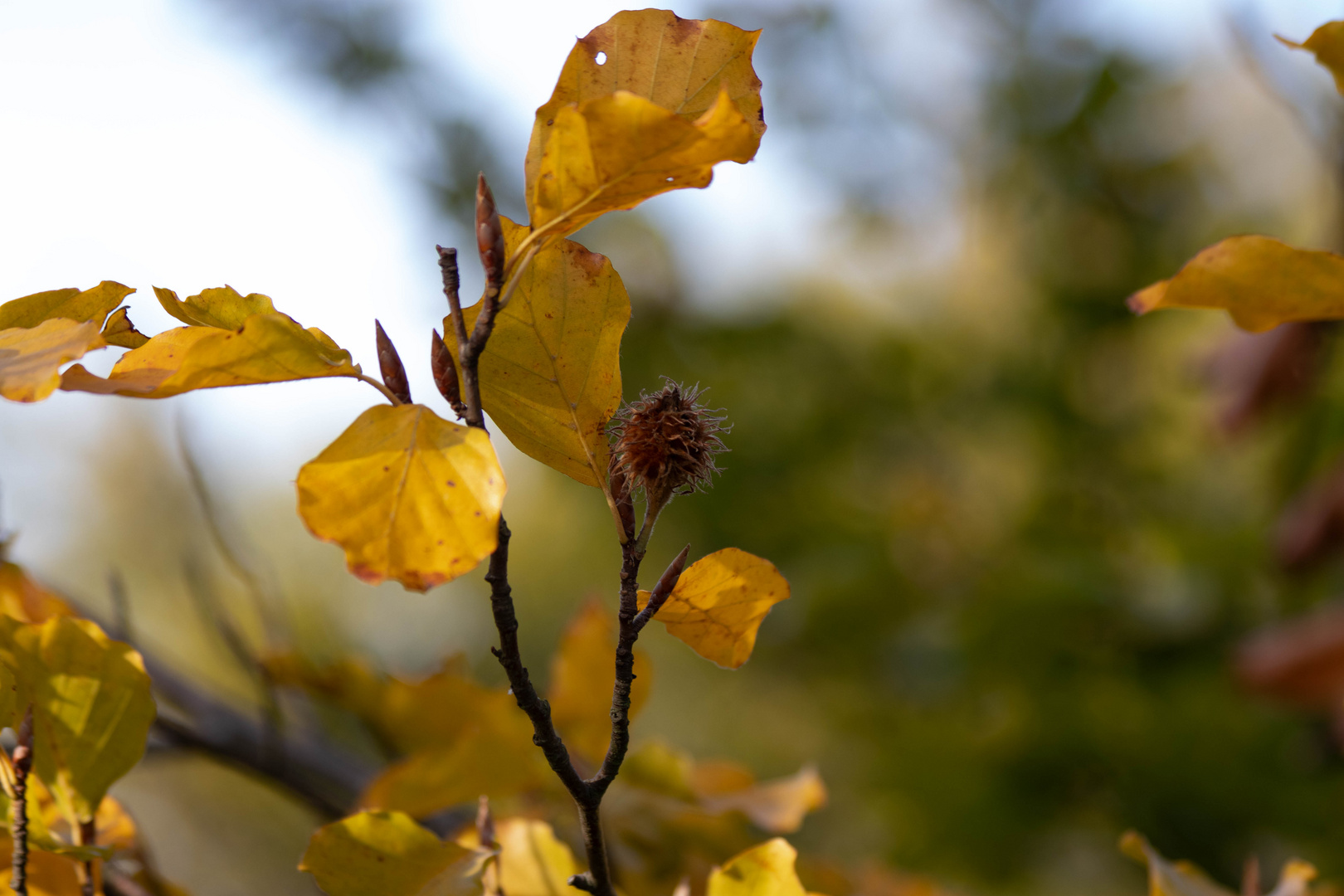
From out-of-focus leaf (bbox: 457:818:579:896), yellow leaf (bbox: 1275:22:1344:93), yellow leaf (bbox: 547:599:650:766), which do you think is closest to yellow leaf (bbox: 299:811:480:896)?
out-of-focus leaf (bbox: 457:818:579:896)

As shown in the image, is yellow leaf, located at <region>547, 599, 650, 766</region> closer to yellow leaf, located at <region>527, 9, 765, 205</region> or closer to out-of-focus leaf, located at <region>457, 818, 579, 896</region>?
out-of-focus leaf, located at <region>457, 818, 579, 896</region>

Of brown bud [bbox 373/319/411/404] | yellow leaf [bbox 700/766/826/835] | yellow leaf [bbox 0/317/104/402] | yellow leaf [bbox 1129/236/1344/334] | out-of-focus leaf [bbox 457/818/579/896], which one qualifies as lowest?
→ yellow leaf [bbox 700/766/826/835]

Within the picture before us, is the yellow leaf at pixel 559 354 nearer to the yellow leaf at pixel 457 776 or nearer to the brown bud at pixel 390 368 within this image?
the brown bud at pixel 390 368

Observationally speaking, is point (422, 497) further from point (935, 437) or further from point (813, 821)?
point (813, 821)

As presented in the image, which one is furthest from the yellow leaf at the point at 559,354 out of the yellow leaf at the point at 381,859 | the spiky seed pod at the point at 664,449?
the yellow leaf at the point at 381,859

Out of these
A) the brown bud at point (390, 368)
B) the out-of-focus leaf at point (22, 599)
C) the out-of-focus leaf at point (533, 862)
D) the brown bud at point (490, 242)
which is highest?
the brown bud at point (490, 242)

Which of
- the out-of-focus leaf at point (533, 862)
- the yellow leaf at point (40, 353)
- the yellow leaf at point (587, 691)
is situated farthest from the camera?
the yellow leaf at point (587, 691)

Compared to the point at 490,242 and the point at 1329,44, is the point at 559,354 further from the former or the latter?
the point at 1329,44
